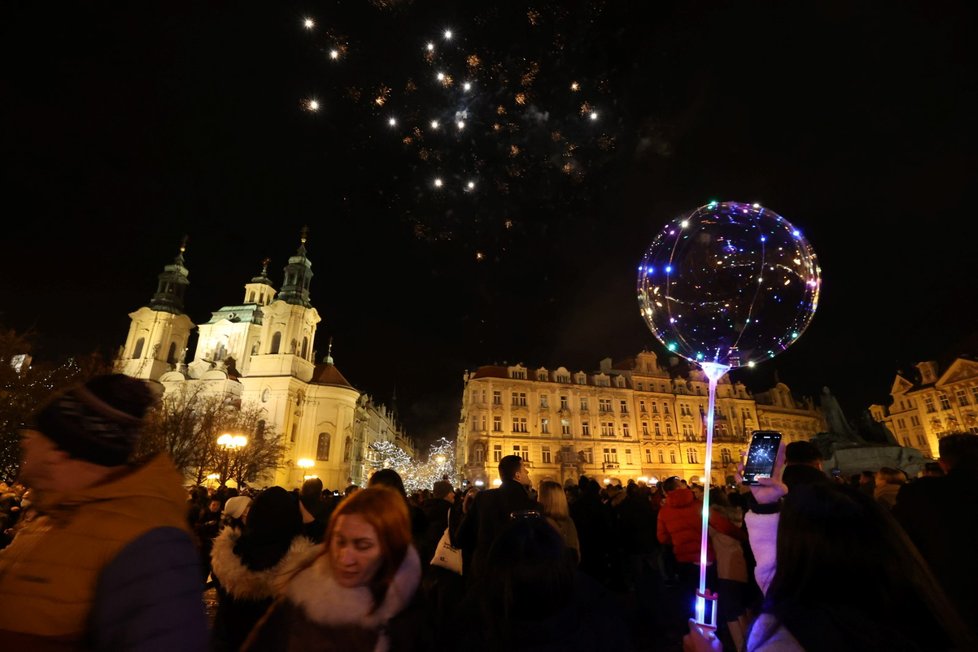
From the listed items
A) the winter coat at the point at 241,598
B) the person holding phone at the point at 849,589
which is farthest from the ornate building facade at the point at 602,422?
the person holding phone at the point at 849,589

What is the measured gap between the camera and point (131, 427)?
191 cm

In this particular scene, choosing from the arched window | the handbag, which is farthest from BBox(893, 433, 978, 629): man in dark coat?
the arched window

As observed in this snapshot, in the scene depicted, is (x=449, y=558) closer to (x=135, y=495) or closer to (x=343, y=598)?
(x=343, y=598)

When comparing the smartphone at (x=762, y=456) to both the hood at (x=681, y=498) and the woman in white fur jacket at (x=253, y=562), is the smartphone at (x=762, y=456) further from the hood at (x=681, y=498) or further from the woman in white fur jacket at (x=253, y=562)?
the woman in white fur jacket at (x=253, y=562)

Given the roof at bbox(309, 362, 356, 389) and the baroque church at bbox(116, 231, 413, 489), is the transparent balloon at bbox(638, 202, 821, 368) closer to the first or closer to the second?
the baroque church at bbox(116, 231, 413, 489)

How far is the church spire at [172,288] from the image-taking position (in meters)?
55.8

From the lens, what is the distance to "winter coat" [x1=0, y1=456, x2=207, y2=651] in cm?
146

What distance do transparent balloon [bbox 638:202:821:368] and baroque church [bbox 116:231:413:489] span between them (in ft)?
152

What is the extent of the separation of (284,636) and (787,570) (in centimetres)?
232

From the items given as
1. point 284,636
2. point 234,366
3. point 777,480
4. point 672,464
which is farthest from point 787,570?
point 234,366

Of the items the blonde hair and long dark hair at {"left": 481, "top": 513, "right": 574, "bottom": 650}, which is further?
the blonde hair

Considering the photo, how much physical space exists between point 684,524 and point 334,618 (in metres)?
5.74

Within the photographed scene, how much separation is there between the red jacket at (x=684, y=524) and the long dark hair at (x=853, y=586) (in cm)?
502

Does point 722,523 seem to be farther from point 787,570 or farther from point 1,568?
point 1,568
